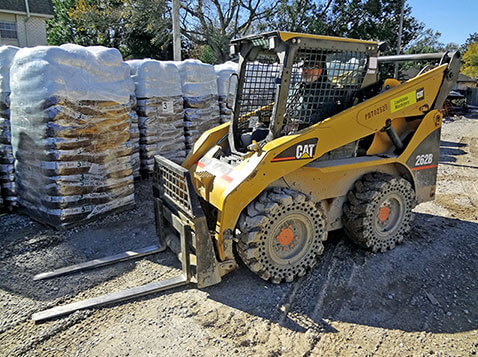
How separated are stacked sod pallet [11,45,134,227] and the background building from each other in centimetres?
1612

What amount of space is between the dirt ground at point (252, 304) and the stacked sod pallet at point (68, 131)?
0.47 m

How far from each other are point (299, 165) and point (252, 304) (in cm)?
140

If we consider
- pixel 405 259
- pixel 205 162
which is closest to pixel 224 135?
pixel 205 162

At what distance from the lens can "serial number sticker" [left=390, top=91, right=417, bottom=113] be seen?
415cm

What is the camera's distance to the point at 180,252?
3.89m

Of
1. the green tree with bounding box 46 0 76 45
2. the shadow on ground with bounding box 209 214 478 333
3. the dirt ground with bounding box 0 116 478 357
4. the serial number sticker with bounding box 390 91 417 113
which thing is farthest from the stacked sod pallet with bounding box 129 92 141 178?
the green tree with bounding box 46 0 76 45

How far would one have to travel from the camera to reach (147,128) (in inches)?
272

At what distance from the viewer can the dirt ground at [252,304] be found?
2941 millimetres

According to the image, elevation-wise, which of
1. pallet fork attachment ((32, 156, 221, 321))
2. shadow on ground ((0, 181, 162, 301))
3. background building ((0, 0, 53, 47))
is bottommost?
shadow on ground ((0, 181, 162, 301))

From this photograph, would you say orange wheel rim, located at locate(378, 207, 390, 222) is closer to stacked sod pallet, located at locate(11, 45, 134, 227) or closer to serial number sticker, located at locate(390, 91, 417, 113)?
serial number sticker, located at locate(390, 91, 417, 113)

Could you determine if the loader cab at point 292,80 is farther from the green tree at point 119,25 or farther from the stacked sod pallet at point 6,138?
the green tree at point 119,25

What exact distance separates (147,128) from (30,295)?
3.95 metres

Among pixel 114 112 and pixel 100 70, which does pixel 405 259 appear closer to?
pixel 114 112

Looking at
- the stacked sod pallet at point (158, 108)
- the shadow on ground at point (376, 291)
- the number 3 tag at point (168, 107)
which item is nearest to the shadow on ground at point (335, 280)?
the shadow on ground at point (376, 291)
